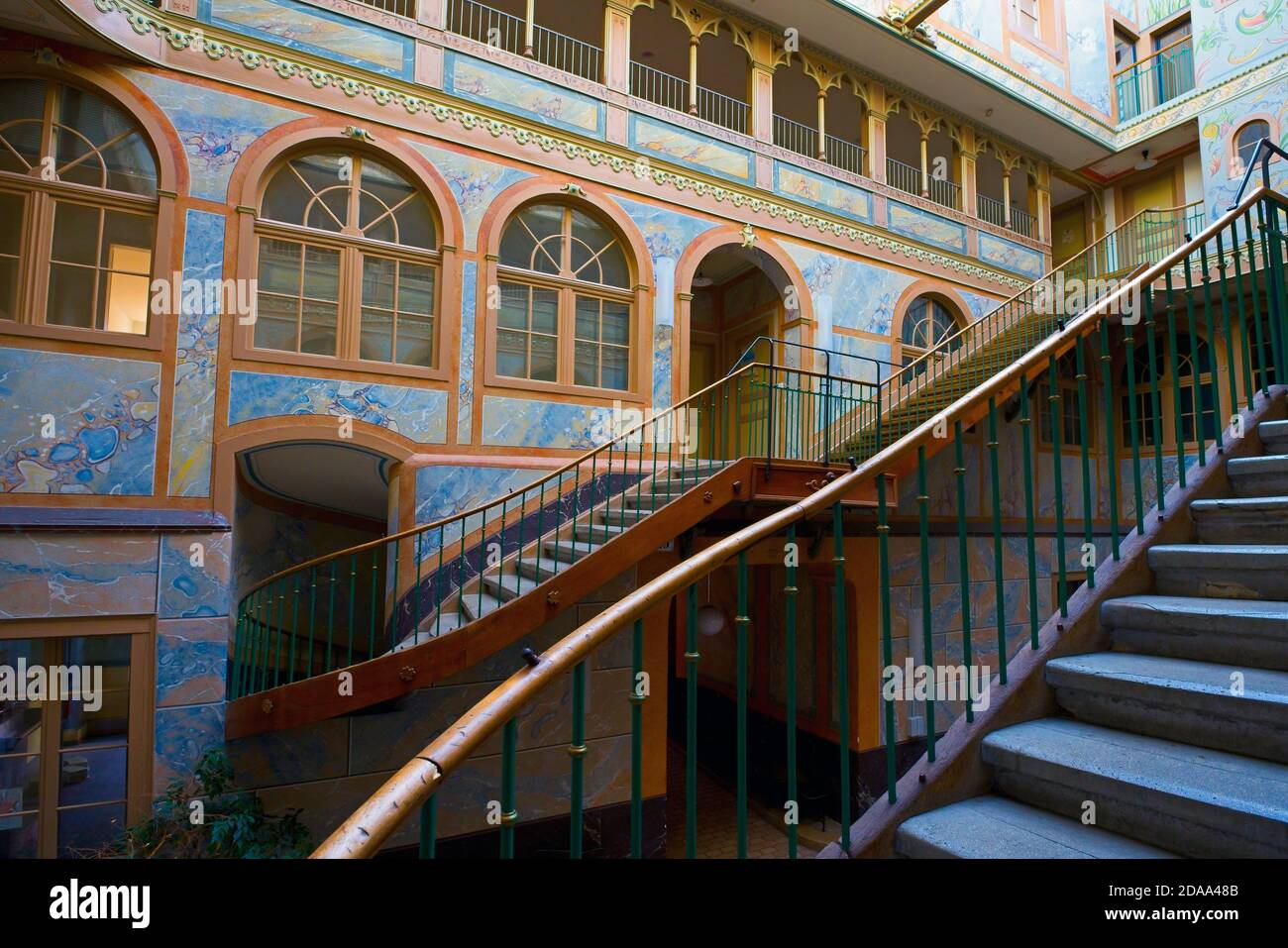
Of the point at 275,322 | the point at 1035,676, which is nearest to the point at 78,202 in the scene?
the point at 275,322

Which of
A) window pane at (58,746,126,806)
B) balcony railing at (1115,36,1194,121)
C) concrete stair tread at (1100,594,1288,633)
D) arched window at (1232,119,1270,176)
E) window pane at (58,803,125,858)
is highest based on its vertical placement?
balcony railing at (1115,36,1194,121)

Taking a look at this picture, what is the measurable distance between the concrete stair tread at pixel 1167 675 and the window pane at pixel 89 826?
632cm

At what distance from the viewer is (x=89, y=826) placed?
16.5 ft

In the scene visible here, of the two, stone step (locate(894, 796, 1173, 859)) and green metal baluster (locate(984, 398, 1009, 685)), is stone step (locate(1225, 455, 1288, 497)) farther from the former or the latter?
stone step (locate(894, 796, 1173, 859))

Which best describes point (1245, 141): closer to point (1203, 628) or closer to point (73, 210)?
point (1203, 628)

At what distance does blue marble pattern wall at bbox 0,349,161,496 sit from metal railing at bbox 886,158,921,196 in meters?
9.87

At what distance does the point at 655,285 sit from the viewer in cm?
777

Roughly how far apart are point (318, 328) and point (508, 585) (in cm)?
303

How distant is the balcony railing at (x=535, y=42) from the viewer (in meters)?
8.04

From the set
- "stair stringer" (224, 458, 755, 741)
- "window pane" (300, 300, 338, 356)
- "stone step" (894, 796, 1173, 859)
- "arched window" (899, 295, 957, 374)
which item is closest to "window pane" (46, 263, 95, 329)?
"window pane" (300, 300, 338, 356)

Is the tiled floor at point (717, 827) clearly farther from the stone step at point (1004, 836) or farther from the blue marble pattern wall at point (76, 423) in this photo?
the blue marble pattern wall at point (76, 423)

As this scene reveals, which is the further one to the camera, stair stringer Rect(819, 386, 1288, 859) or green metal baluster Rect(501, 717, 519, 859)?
stair stringer Rect(819, 386, 1288, 859)

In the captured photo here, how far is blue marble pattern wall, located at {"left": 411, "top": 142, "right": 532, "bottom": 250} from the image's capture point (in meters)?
6.68
